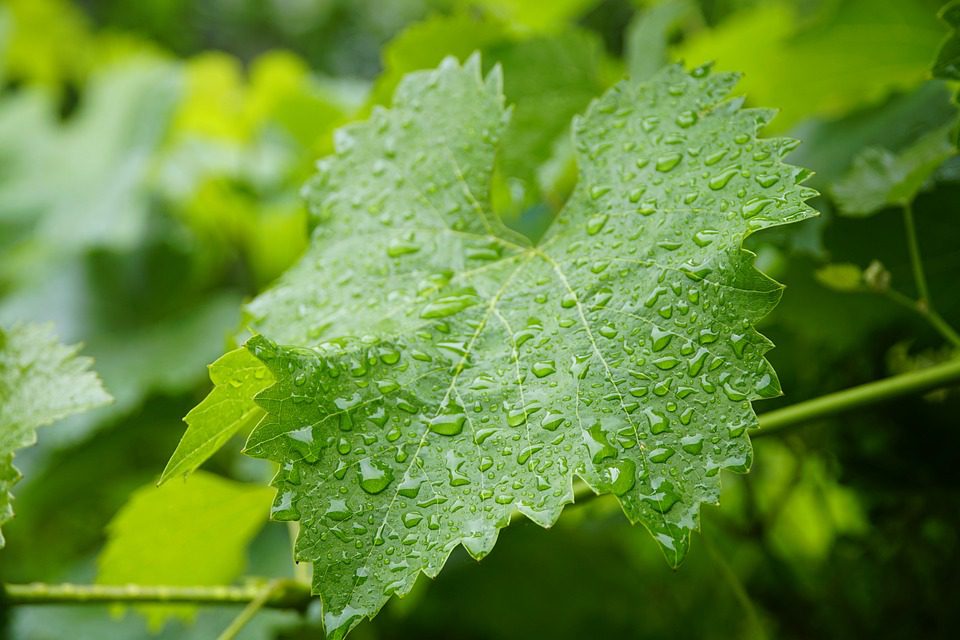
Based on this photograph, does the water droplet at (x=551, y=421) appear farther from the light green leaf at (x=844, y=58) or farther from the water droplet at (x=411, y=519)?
the light green leaf at (x=844, y=58)

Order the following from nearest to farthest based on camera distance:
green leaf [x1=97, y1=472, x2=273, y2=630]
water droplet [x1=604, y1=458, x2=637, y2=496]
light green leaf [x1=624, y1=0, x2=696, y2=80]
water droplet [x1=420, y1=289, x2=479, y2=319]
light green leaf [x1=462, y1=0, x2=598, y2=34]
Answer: water droplet [x1=604, y1=458, x2=637, y2=496] → water droplet [x1=420, y1=289, x2=479, y2=319] → green leaf [x1=97, y1=472, x2=273, y2=630] → light green leaf [x1=624, y1=0, x2=696, y2=80] → light green leaf [x1=462, y1=0, x2=598, y2=34]

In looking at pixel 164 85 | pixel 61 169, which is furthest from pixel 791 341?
pixel 61 169

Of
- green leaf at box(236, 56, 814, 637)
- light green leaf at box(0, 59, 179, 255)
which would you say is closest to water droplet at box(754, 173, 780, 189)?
green leaf at box(236, 56, 814, 637)

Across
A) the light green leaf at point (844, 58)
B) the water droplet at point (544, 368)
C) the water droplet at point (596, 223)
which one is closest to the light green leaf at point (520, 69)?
the light green leaf at point (844, 58)

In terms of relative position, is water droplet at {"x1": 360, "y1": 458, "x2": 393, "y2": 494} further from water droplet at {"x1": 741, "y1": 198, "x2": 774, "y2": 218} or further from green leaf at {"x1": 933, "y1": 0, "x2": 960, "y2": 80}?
green leaf at {"x1": 933, "y1": 0, "x2": 960, "y2": 80}

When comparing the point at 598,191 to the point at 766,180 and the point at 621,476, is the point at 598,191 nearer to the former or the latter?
the point at 766,180
